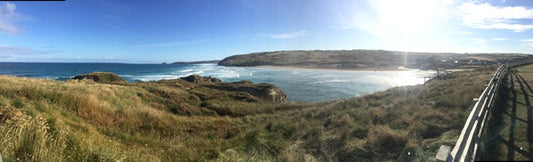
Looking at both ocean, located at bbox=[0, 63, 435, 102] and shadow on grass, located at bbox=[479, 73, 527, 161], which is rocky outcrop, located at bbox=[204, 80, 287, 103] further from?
shadow on grass, located at bbox=[479, 73, 527, 161]

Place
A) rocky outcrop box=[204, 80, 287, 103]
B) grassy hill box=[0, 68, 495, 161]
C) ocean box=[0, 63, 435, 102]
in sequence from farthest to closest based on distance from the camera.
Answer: ocean box=[0, 63, 435, 102] → rocky outcrop box=[204, 80, 287, 103] → grassy hill box=[0, 68, 495, 161]

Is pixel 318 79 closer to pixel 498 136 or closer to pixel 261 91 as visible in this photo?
pixel 261 91

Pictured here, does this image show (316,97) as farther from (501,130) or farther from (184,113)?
(501,130)

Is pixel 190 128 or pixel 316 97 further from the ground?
pixel 190 128

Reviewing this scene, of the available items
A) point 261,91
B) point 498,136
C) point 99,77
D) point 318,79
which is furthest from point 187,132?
point 318,79

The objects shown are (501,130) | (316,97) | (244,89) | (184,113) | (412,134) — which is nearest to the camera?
(501,130)

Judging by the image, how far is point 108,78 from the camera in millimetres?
34719

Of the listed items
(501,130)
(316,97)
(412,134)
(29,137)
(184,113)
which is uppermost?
(29,137)

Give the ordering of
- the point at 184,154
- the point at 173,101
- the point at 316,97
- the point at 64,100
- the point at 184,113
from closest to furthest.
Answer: the point at 184,154, the point at 64,100, the point at 184,113, the point at 173,101, the point at 316,97

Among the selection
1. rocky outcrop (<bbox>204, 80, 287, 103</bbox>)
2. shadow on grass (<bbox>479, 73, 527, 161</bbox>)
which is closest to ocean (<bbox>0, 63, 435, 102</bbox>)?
rocky outcrop (<bbox>204, 80, 287, 103</bbox>)

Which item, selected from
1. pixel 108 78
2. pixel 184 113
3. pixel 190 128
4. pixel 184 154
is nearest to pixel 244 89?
pixel 108 78

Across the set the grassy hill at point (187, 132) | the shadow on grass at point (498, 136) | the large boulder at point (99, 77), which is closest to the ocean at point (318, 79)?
the large boulder at point (99, 77)

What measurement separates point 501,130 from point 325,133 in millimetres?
5236

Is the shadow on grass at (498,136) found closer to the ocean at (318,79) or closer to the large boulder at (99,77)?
the ocean at (318,79)
